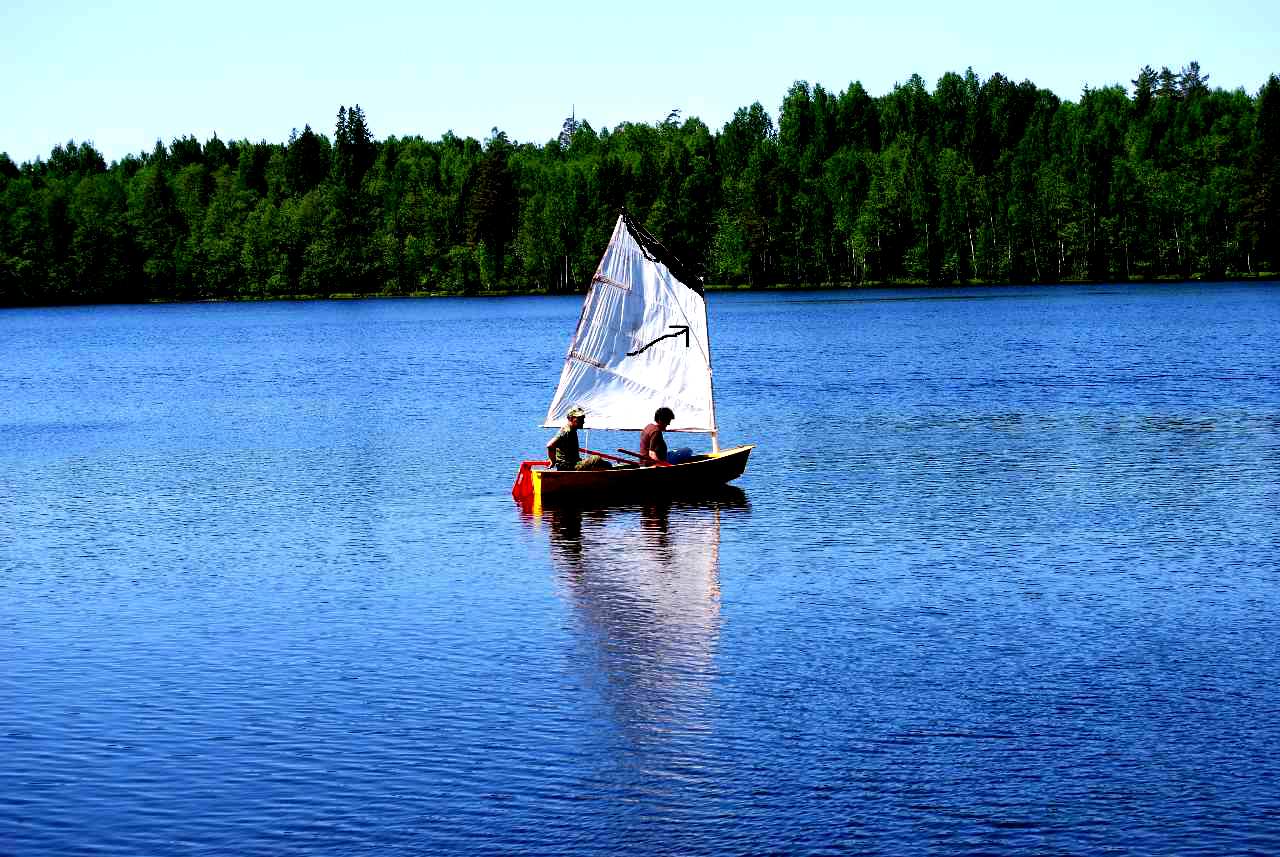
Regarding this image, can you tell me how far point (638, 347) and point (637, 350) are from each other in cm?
10

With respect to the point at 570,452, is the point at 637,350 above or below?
above

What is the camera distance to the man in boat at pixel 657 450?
41156mm

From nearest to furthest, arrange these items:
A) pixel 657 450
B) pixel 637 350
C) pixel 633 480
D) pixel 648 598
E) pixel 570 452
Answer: pixel 648 598, pixel 633 480, pixel 570 452, pixel 657 450, pixel 637 350

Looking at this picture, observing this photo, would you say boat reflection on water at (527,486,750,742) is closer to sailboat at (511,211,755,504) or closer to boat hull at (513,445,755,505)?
boat hull at (513,445,755,505)

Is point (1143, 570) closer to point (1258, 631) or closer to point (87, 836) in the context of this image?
point (1258, 631)

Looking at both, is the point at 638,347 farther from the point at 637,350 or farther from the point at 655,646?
the point at 655,646

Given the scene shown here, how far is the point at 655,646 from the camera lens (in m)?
25.3

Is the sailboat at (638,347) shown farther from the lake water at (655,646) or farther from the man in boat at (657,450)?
A: the lake water at (655,646)

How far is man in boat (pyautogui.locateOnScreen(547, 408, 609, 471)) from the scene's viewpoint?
40.1 metres

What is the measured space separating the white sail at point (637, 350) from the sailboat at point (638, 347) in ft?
0.09

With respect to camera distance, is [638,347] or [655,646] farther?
[638,347]

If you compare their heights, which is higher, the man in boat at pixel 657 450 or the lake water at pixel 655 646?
the man in boat at pixel 657 450

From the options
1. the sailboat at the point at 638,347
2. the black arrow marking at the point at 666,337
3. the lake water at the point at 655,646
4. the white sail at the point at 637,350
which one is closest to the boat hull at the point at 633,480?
the lake water at the point at 655,646

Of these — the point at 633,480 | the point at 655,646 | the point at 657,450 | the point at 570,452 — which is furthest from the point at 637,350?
the point at 655,646
